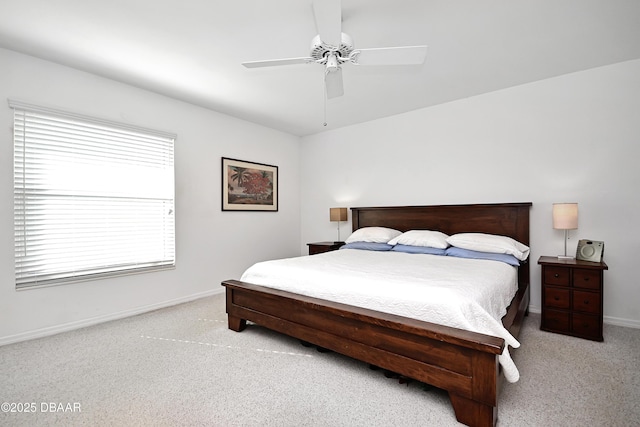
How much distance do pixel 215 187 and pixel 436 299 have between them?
333 centimetres

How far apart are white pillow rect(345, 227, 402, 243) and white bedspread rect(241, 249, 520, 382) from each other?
2.53ft

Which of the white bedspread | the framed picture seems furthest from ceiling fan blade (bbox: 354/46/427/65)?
the framed picture

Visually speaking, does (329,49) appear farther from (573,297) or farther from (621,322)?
(621,322)

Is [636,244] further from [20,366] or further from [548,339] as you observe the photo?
[20,366]

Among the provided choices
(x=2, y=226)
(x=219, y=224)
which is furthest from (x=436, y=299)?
(x=2, y=226)

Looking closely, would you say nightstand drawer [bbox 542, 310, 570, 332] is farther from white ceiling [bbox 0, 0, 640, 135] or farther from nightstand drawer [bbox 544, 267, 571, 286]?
white ceiling [bbox 0, 0, 640, 135]

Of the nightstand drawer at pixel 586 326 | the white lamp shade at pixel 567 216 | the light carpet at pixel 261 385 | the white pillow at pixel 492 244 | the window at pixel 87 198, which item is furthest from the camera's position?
the white pillow at pixel 492 244

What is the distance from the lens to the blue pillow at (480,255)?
9.19ft

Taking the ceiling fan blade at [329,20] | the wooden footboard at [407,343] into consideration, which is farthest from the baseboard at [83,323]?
the ceiling fan blade at [329,20]

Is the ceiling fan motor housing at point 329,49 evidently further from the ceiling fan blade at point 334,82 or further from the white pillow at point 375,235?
the white pillow at point 375,235

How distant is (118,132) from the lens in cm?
317

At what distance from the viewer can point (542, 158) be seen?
10.4 ft

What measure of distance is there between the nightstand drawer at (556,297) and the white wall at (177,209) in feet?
12.0

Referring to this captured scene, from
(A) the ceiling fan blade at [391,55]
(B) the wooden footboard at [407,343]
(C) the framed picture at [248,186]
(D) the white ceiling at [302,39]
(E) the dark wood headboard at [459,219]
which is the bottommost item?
(B) the wooden footboard at [407,343]
